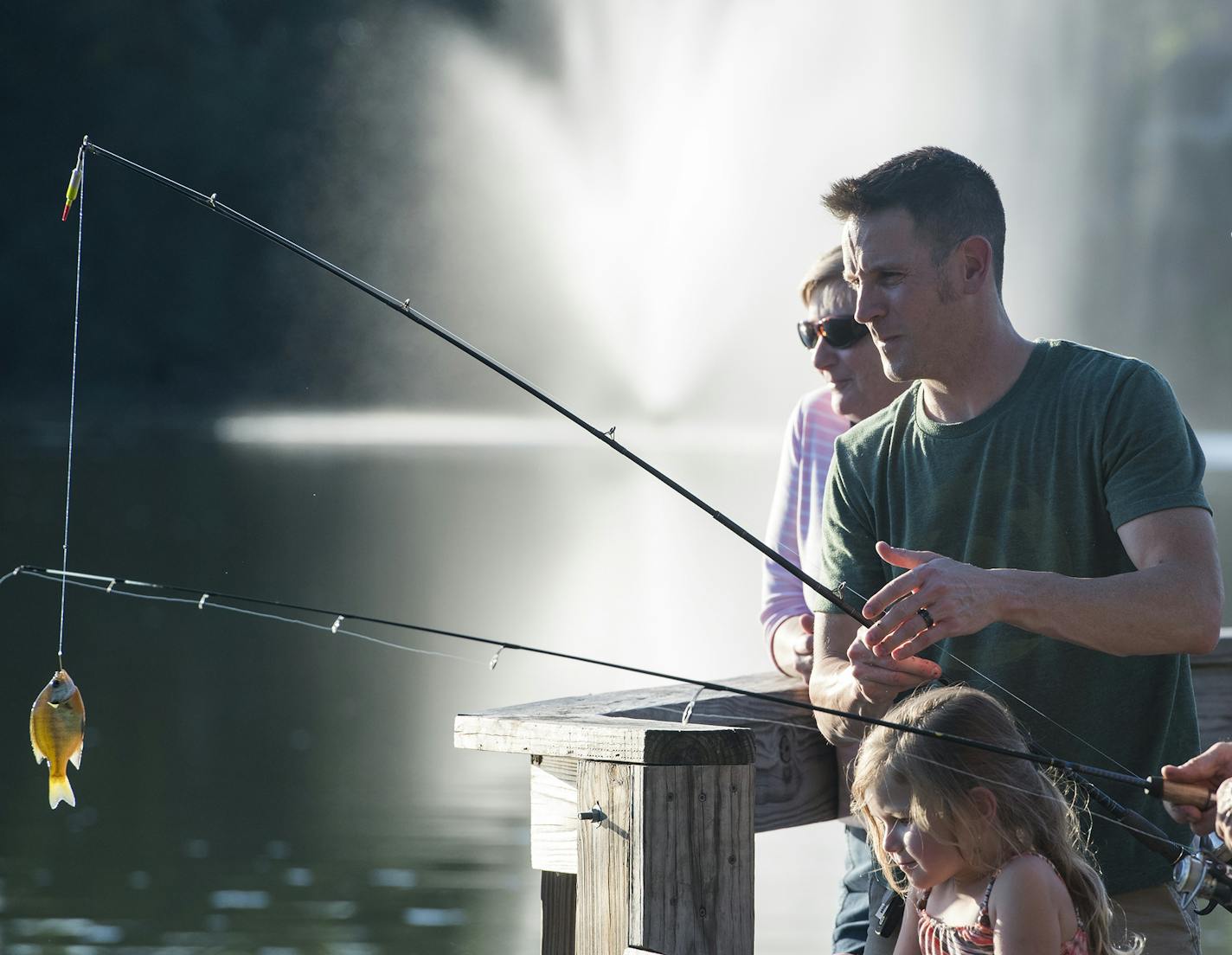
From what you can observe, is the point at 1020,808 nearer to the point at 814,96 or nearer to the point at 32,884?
the point at 32,884

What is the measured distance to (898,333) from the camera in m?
2.26

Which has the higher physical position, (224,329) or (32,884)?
(224,329)

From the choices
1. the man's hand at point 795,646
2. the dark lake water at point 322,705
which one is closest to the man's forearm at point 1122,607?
the man's hand at point 795,646

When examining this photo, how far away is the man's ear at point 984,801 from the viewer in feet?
6.30

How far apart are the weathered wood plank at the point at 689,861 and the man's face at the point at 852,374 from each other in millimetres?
1160

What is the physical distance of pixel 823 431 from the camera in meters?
2.95

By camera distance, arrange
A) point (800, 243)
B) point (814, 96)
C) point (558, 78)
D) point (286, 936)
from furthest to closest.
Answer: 1. point (558, 78)
2. point (800, 243)
3. point (814, 96)
4. point (286, 936)

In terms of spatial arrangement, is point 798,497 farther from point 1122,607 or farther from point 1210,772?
point 1210,772

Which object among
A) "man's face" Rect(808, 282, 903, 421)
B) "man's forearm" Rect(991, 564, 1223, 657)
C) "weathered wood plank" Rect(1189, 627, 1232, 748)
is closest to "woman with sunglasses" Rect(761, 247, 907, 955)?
"man's face" Rect(808, 282, 903, 421)

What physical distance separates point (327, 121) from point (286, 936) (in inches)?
1193

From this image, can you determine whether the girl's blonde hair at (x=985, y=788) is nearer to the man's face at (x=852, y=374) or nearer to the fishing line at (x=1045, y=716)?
the fishing line at (x=1045, y=716)

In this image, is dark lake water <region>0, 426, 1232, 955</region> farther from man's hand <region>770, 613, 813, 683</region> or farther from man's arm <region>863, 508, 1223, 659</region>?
man's arm <region>863, 508, 1223, 659</region>

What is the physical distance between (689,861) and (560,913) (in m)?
0.41

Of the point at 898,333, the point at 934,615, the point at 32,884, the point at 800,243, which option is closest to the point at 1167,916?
the point at 934,615
